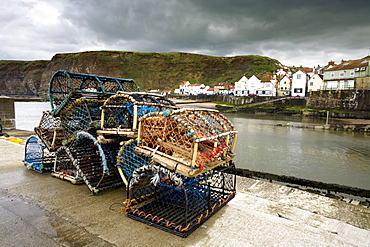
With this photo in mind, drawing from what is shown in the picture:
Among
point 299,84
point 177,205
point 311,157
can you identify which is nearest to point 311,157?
point 311,157

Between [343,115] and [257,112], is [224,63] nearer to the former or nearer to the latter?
[257,112]

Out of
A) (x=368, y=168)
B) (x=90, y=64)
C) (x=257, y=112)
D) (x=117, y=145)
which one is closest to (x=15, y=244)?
(x=117, y=145)

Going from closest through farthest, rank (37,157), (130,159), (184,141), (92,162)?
1. (184,141)
2. (130,159)
3. (92,162)
4. (37,157)

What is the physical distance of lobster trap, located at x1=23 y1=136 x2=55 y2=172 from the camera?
6.28 m

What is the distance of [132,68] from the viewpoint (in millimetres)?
118188

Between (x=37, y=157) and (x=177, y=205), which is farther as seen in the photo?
(x=37, y=157)

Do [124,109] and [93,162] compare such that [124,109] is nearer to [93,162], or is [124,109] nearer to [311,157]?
[93,162]

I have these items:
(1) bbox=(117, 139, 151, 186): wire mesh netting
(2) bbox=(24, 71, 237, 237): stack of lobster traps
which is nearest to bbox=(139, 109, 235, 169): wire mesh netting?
(2) bbox=(24, 71, 237, 237): stack of lobster traps

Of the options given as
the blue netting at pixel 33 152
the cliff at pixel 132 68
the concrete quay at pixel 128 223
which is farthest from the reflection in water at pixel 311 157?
the cliff at pixel 132 68

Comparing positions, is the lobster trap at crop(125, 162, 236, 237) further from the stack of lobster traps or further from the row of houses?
the row of houses

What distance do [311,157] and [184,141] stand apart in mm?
13800

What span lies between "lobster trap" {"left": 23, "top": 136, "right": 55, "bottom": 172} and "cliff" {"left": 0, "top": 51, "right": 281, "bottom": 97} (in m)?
98.8

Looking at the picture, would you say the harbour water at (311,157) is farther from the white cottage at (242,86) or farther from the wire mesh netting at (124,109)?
the white cottage at (242,86)

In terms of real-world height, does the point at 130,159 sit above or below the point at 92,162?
above
